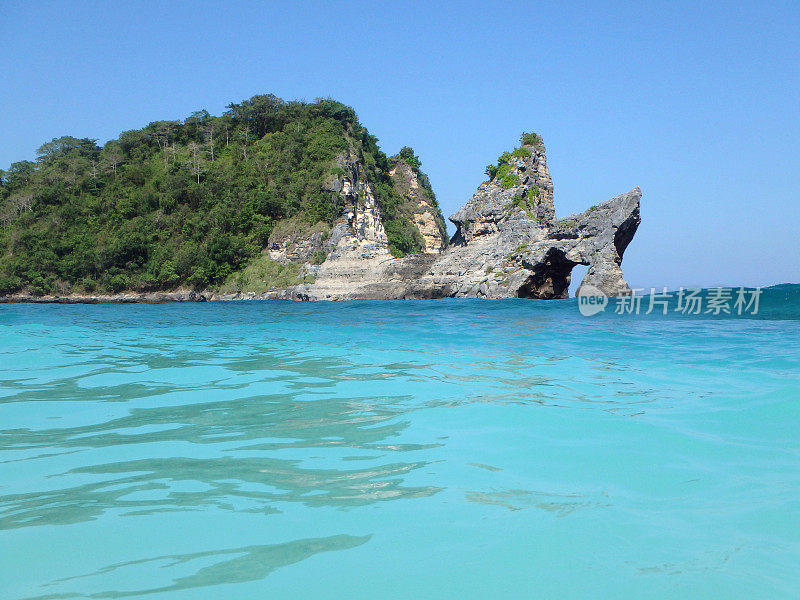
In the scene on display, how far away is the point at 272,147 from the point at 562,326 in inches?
1476

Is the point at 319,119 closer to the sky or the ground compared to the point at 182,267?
closer to the sky

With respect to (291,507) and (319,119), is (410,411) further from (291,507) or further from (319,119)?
(319,119)

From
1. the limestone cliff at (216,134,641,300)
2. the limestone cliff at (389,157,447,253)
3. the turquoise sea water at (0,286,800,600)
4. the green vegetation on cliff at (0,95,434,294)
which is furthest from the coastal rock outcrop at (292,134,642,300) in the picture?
the turquoise sea water at (0,286,800,600)

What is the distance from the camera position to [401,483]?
9.04 ft

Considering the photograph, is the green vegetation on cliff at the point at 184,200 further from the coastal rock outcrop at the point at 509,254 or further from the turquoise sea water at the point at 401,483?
the turquoise sea water at the point at 401,483

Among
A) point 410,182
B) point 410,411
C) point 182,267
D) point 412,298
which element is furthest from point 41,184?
point 410,411

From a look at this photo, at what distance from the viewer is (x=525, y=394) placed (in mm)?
4840

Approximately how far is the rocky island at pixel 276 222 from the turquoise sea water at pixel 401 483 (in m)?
22.3

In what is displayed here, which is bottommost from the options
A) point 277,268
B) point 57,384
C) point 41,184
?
point 57,384

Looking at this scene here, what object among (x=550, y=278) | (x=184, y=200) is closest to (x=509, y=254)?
(x=550, y=278)

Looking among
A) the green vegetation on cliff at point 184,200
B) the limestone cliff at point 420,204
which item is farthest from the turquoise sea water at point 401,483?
the limestone cliff at point 420,204

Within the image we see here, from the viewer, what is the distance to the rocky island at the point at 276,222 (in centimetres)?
2828

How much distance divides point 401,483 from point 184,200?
43.4 metres

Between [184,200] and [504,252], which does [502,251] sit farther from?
[184,200]
